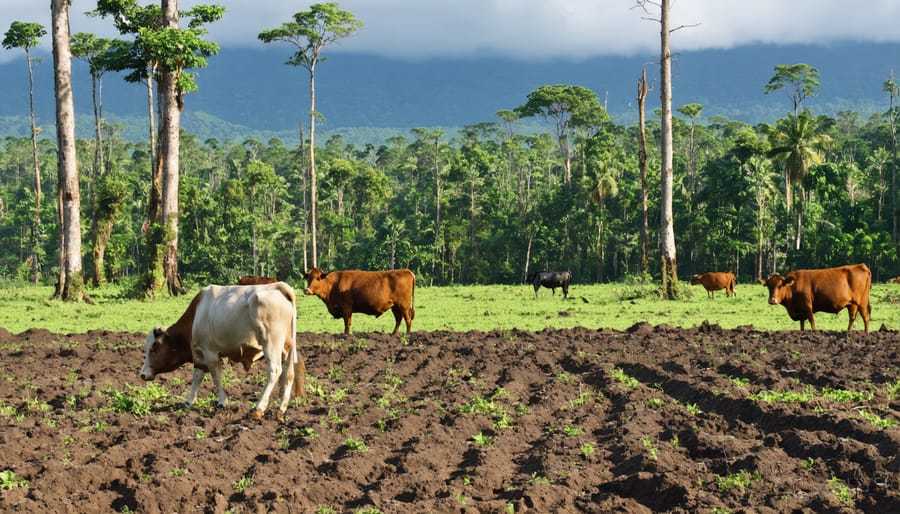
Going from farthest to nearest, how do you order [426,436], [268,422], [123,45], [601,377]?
[123,45], [601,377], [268,422], [426,436]

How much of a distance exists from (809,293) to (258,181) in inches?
1824

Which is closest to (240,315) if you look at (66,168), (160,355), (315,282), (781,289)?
(160,355)

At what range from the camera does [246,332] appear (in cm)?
1107

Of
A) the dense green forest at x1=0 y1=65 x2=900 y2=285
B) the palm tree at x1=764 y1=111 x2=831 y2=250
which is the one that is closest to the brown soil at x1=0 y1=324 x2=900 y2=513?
the palm tree at x1=764 y1=111 x2=831 y2=250

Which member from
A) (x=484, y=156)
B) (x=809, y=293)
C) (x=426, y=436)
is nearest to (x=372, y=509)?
(x=426, y=436)

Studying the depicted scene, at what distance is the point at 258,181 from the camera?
2419 inches

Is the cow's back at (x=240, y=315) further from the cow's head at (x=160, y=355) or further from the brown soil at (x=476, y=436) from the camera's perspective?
the brown soil at (x=476, y=436)

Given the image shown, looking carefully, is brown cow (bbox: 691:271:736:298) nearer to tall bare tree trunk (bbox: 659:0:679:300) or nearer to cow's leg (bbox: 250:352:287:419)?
tall bare tree trunk (bbox: 659:0:679:300)

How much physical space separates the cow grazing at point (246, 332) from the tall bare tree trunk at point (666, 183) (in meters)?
19.4

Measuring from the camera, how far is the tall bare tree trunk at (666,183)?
29.2 metres

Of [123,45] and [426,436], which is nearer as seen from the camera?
[426,436]

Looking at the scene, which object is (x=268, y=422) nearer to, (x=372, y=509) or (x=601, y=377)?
(x=372, y=509)

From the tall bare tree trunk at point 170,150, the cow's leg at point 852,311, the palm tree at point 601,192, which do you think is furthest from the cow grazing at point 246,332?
the palm tree at point 601,192

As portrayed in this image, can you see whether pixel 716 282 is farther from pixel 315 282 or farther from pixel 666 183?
pixel 315 282
